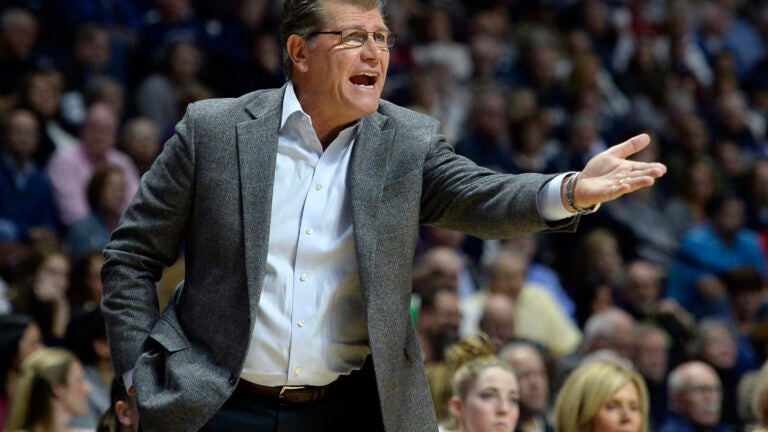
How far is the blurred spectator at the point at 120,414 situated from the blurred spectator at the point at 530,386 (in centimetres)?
186

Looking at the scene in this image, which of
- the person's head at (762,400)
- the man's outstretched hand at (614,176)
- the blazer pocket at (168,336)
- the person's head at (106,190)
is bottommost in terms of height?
the blazer pocket at (168,336)

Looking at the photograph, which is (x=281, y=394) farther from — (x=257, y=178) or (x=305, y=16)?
(x=305, y=16)

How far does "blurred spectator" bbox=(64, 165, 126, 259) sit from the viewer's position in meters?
6.02

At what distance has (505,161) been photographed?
784cm

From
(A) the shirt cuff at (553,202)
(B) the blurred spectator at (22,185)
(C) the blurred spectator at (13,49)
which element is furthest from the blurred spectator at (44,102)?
(A) the shirt cuff at (553,202)

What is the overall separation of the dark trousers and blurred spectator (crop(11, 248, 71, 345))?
117 inches

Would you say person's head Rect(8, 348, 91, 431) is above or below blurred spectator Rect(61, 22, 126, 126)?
below

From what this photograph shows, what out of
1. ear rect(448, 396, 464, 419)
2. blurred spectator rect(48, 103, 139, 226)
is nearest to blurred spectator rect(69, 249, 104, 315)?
blurred spectator rect(48, 103, 139, 226)

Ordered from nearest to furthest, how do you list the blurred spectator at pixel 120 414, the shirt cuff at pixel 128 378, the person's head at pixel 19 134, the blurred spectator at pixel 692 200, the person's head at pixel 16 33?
the shirt cuff at pixel 128 378 < the blurred spectator at pixel 120 414 < the person's head at pixel 19 134 < the person's head at pixel 16 33 < the blurred spectator at pixel 692 200

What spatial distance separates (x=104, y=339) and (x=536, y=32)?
576cm

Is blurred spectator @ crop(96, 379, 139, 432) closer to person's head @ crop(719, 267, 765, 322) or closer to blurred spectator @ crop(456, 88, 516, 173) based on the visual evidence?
blurred spectator @ crop(456, 88, 516, 173)

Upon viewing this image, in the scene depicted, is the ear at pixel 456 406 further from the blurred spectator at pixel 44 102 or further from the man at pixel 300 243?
the blurred spectator at pixel 44 102

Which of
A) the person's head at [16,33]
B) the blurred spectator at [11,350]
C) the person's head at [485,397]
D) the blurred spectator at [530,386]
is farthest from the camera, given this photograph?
the person's head at [16,33]

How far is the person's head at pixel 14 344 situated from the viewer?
4.74 m
